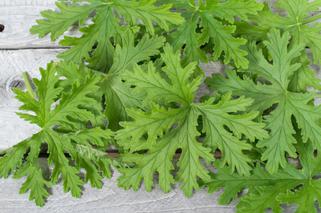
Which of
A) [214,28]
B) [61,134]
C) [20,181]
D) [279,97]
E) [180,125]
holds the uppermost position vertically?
[214,28]

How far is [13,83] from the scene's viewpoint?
5.22ft

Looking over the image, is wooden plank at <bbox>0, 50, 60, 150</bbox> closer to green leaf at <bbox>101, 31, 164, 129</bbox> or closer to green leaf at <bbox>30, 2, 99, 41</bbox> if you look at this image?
green leaf at <bbox>30, 2, 99, 41</bbox>

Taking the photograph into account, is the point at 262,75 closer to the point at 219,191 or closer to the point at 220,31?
the point at 220,31

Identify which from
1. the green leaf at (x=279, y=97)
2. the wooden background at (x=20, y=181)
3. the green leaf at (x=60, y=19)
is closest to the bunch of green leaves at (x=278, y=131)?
the green leaf at (x=279, y=97)

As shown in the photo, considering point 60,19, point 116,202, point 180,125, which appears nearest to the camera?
point 180,125

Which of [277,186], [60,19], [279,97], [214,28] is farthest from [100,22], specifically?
[277,186]

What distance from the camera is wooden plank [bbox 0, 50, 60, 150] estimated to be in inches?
61.9

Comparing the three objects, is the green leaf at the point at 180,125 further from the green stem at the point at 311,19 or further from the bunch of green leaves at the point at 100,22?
the green stem at the point at 311,19

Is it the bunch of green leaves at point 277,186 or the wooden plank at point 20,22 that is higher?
the wooden plank at point 20,22

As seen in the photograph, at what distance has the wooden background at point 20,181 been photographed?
1555 millimetres

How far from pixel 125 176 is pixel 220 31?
45 centimetres

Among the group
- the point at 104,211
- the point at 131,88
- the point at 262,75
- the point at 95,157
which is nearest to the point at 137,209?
the point at 104,211

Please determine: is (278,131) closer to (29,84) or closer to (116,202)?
(116,202)

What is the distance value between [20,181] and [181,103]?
1.79 feet
